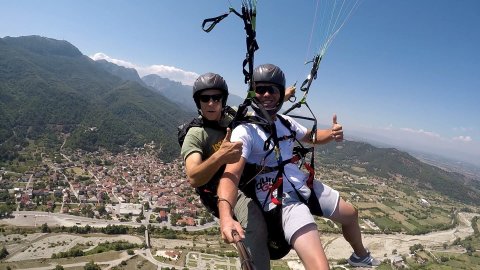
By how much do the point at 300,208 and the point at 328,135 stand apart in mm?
1222

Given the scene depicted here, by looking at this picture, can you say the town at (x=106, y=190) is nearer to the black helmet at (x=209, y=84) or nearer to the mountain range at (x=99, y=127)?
the mountain range at (x=99, y=127)

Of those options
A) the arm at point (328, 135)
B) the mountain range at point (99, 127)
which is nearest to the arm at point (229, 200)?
the arm at point (328, 135)

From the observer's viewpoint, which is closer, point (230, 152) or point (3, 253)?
point (230, 152)

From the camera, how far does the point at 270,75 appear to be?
3318mm

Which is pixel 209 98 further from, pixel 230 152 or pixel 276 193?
pixel 276 193

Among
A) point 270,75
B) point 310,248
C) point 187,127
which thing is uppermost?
point 270,75

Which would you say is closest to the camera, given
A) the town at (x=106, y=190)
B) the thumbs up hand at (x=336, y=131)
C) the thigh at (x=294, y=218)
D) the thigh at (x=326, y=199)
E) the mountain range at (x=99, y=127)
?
the thigh at (x=294, y=218)

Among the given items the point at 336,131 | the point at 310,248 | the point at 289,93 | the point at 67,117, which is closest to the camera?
the point at 310,248

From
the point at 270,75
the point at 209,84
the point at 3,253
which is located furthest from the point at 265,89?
the point at 3,253

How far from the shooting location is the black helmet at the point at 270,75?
10.9ft

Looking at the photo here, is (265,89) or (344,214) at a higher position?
(265,89)

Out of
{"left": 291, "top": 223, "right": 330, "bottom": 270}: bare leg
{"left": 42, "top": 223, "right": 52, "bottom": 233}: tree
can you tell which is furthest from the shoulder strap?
{"left": 42, "top": 223, "right": 52, "bottom": 233}: tree

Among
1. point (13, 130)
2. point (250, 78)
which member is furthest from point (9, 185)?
point (250, 78)

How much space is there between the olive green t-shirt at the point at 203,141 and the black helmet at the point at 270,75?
63 cm
